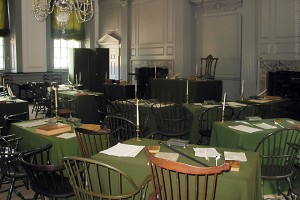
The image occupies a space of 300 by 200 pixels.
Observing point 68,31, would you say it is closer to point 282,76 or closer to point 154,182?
point 282,76

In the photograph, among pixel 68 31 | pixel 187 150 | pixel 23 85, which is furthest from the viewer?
pixel 68 31

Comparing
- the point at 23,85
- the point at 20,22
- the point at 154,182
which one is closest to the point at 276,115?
the point at 154,182

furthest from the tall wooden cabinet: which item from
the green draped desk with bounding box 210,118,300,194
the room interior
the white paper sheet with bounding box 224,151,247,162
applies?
the white paper sheet with bounding box 224,151,247,162

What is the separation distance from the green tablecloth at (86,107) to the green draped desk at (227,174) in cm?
409

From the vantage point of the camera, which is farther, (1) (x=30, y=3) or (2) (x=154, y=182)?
(1) (x=30, y=3)

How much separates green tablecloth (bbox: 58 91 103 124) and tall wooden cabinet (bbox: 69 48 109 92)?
415cm

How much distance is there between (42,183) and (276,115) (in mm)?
4178

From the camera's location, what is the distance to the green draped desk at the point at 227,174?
2150 millimetres

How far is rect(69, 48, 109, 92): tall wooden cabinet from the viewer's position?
36.9 ft

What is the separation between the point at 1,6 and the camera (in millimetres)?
10922

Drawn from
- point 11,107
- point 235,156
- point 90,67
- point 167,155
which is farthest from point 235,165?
point 90,67

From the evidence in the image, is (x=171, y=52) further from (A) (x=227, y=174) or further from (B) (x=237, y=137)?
(A) (x=227, y=174)

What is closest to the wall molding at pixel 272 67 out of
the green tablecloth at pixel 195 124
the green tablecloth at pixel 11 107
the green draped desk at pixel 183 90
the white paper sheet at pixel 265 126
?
the green draped desk at pixel 183 90

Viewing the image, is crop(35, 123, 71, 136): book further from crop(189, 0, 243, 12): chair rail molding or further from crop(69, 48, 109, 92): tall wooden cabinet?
crop(69, 48, 109, 92): tall wooden cabinet
